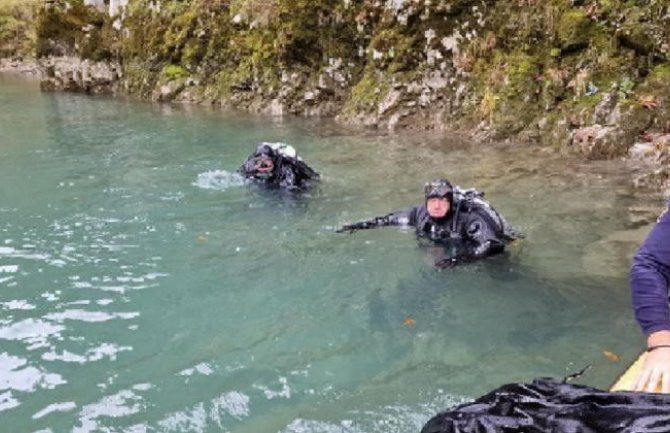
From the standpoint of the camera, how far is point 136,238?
343 inches

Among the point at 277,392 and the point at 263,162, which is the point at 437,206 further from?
the point at 263,162

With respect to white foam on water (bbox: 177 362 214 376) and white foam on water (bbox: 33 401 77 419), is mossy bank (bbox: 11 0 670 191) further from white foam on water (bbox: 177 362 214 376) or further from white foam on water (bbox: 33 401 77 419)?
white foam on water (bbox: 33 401 77 419)

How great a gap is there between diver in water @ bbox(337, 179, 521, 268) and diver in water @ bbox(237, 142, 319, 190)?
125 inches

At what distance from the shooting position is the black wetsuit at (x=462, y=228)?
23.8ft

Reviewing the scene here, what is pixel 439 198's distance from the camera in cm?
736

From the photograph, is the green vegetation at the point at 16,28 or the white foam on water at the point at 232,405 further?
the green vegetation at the point at 16,28

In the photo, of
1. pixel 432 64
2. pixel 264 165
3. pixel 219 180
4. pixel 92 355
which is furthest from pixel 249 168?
pixel 432 64

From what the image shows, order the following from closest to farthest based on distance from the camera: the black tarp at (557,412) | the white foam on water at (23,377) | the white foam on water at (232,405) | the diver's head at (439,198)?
the black tarp at (557,412) → the white foam on water at (232,405) → the white foam on water at (23,377) → the diver's head at (439,198)

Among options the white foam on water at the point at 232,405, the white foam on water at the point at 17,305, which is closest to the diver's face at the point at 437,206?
the white foam on water at the point at 232,405

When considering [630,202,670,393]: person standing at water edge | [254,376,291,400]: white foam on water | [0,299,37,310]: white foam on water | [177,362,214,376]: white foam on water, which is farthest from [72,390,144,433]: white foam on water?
[630,202,670,393]: person standing at water edge

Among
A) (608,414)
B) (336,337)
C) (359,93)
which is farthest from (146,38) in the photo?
(608,414)

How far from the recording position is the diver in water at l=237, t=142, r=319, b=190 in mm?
10906

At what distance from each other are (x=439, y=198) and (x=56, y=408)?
14.2 feet

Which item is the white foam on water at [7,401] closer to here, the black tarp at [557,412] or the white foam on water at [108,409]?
the white foam on water at [108,409]
